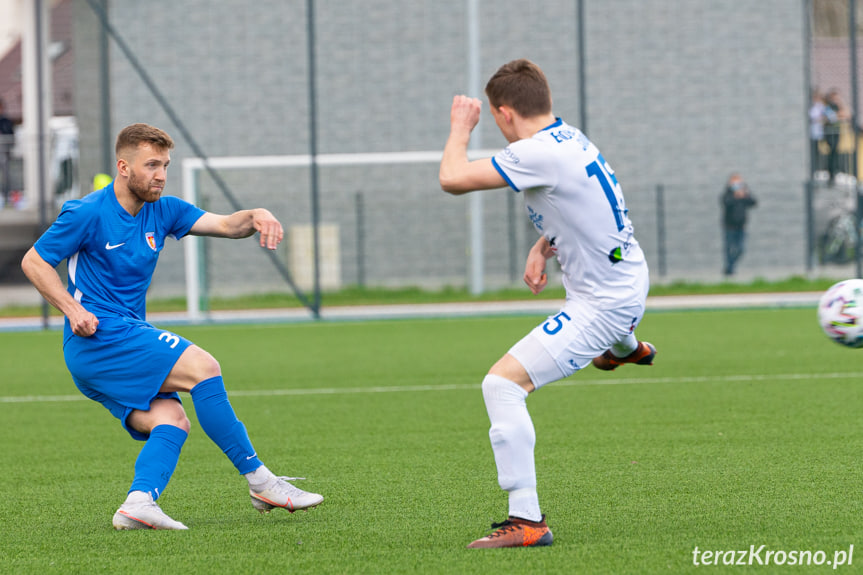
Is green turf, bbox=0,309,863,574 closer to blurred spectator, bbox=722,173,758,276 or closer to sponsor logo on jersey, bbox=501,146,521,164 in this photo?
sponsor logo on jersey, bbox=501,146,521,164

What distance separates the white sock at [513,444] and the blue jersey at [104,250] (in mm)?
1615

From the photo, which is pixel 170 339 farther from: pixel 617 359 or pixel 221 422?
pixel 617 359

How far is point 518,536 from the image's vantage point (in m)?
4.21

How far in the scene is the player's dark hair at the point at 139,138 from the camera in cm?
480

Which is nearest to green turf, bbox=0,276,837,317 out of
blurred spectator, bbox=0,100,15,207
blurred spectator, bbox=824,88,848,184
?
blurred spectator, bbox=0,100,15,207

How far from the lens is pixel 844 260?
829 inches

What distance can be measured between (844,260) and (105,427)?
16375mm

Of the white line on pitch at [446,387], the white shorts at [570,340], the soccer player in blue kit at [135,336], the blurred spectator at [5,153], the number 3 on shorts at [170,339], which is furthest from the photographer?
the blurred spectator at [5,153]

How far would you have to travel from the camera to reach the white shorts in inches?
170

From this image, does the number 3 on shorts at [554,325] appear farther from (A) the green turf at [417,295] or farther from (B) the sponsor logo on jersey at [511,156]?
(A) the green turf at [417,295]

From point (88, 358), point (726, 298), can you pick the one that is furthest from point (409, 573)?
point (726, 298)

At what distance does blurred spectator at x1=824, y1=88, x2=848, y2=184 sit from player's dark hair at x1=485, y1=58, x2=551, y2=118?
766 inches

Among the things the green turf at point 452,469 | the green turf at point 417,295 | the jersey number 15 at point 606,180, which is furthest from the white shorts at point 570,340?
the green turf at point 417,295

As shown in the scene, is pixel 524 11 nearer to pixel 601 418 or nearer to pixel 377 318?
pixel 377 318
